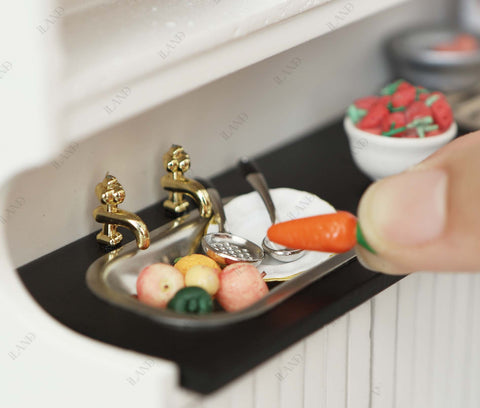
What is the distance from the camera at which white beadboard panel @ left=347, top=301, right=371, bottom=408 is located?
48.0 inches

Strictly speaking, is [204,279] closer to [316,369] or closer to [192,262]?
[192,262]

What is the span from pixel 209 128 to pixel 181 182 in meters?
0.18

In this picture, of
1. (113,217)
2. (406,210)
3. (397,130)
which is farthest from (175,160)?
(406,210)

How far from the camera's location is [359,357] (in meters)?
1.25

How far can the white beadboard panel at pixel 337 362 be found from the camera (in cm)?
119

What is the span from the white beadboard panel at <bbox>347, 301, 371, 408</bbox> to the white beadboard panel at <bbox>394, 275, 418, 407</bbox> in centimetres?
8

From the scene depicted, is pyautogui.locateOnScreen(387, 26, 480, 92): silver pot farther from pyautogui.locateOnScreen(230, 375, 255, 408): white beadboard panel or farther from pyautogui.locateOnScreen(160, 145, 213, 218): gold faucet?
pyautogui.locateOnScreen(230, 375, 255, 408): white beadboard panel

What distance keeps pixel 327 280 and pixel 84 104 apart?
422 mm

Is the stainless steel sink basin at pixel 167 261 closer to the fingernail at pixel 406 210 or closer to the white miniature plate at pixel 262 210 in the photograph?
the white miniature plate at pixel 262 210

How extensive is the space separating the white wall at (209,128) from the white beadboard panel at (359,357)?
392 millimetres

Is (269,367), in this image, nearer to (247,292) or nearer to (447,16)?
(247,292)

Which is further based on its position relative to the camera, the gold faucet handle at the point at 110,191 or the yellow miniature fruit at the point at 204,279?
the gold faucet handle at the point at 110,191

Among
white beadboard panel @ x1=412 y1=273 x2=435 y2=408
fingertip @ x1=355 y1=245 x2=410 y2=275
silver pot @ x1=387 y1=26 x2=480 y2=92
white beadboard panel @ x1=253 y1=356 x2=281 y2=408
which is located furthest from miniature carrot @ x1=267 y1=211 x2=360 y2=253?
silver pot @ x1=387 y1=26 x2=480 y2=92

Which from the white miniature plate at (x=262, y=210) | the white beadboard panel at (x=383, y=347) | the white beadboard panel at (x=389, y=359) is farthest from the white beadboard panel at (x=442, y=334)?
the white miniature plate at (x=262, y=210)
